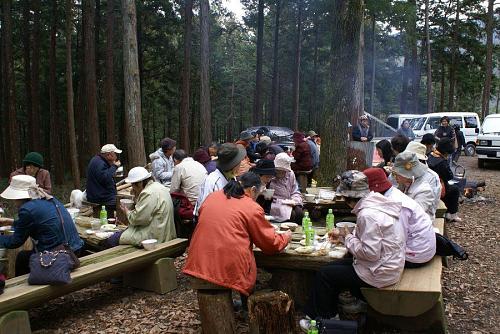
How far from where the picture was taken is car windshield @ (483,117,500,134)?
1603 centimetres

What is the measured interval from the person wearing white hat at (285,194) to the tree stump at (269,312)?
258 centimetres

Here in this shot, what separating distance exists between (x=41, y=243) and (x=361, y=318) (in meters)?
3.30

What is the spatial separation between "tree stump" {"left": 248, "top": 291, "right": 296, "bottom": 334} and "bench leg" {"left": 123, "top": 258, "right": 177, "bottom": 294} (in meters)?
1.71

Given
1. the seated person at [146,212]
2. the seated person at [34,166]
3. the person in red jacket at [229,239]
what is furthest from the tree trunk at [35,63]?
the person in red jacket at [229,239]

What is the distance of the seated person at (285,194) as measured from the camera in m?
6.52

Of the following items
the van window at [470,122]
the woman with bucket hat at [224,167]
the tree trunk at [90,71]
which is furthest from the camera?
the van window at [470,122]

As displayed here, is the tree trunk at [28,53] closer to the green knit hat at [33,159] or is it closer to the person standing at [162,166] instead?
the person standing at [162,166]

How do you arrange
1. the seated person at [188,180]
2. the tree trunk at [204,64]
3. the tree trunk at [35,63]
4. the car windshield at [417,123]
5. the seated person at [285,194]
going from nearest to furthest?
the seated person at [285,194]
the seated person at [188,180]
the tree trunk at [204,64]
the tree trunk at [35,63]
the car windshield at [417,123]

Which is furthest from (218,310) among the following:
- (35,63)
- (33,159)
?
(35,63)

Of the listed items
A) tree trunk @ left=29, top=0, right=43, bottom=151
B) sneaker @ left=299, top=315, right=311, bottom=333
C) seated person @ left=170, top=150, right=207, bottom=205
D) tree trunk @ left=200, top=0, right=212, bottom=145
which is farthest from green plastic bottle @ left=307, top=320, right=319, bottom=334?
tree trunk @ left=29, top=0, right=43, bottom=151

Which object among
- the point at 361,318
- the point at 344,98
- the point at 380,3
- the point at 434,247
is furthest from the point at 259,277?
the point at 380,3

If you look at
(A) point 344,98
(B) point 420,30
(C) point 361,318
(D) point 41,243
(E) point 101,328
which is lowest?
(E) point 101,328

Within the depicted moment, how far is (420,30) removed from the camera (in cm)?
3162

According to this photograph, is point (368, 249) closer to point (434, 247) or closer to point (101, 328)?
point (434, 247)
